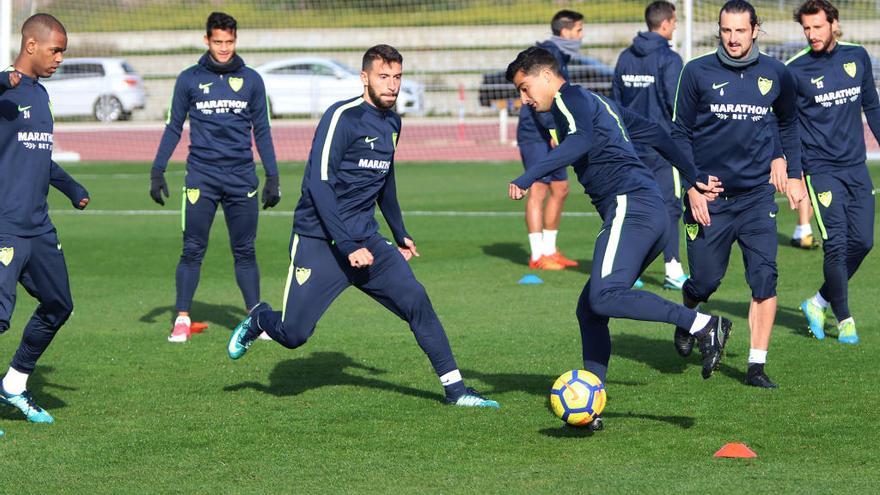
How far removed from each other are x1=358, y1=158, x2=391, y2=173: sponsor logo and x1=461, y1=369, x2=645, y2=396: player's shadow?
1.55m

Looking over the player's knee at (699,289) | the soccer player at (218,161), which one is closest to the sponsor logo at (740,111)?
the player's knee at (699,289)

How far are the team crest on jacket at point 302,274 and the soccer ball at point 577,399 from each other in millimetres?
1636

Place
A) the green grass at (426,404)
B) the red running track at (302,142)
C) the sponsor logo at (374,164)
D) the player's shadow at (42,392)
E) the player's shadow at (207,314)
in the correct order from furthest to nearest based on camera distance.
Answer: the red running track at (302,142)
the player's shadow at (207,314)
the player's shadow at (42,392)
the sponsor logo at (374,164)
the green grass at (426,404)

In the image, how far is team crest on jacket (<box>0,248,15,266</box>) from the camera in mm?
7051

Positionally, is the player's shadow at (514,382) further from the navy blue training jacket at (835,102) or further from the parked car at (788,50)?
the parked car at (788,50)

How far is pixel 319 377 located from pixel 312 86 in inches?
1020

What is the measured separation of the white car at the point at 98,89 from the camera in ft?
111

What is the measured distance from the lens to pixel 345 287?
7723mm

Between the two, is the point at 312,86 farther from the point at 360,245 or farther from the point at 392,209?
the point at 360,245

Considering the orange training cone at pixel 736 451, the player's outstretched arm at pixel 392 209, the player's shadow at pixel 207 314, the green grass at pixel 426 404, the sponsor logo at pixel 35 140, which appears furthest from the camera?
the player's shadow at pixel 207 314

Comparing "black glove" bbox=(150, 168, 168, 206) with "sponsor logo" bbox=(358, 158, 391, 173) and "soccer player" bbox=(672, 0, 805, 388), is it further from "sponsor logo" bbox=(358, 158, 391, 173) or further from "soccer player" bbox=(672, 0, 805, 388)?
"soccer player" bbox=(672, 0, 805, 388)

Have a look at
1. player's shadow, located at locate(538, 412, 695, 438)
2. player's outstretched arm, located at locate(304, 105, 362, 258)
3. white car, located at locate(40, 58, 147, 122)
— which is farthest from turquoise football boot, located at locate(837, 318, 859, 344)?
white car, located at locate(40, 58, 147, 122)

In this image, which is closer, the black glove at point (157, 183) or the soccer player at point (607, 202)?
the soccer player at point (607, 202)

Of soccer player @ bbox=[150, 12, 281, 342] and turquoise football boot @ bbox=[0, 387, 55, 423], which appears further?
soccer player @ bbox=[150, 12, 281, 342]
